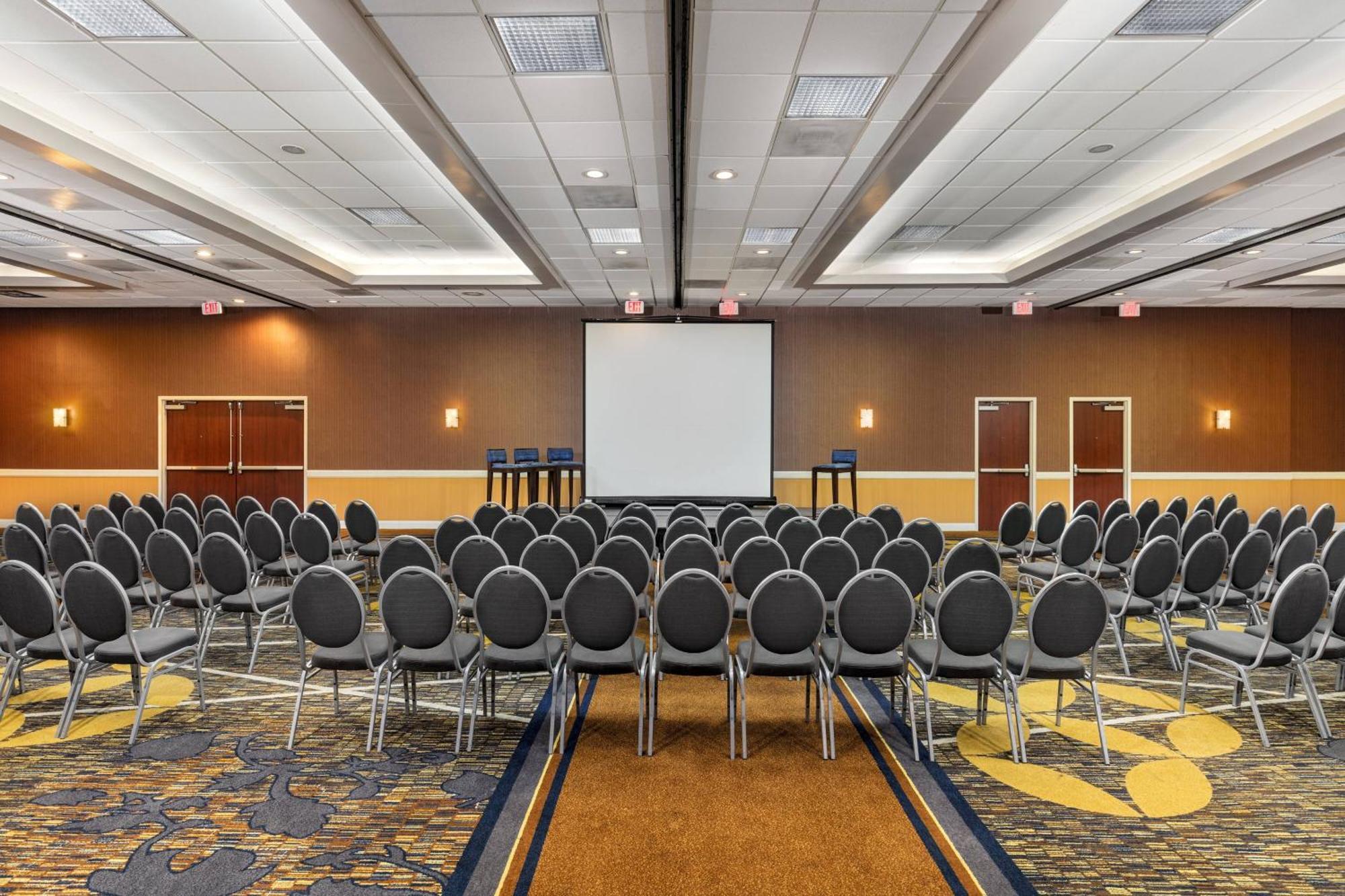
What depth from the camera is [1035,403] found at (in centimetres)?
1323

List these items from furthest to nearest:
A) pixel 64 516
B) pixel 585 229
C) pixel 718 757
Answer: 1. pixel 585 229
2. pixel 64 516
3. pixel 718 757

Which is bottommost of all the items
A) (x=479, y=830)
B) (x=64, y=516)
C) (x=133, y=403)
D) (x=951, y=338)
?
(x=479, y=830)

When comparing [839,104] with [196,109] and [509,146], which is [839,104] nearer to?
[509,146]

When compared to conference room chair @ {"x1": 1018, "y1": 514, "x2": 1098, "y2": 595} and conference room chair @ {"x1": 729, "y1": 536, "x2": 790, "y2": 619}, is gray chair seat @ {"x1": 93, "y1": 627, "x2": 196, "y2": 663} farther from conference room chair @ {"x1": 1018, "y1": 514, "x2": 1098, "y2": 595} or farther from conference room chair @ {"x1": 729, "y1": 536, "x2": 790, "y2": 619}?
conference room chair @ {"x1": 1018, "y1": 514, "x2": 1098, "y2": 595}

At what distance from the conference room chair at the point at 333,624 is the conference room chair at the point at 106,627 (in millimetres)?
907

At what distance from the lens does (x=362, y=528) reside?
27.2 feet

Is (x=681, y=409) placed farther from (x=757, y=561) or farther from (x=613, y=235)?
(x=757, y=561)

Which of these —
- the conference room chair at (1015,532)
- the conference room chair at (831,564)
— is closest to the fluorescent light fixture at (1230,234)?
the conference room chair at (1015,532)

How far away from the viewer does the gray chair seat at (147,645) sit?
4406mm

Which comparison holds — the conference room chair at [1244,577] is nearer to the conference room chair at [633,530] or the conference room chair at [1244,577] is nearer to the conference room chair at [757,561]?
the conference room chair at [757,561]

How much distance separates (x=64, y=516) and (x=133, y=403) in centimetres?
676

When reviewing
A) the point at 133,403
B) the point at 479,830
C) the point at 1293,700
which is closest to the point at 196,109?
the point at 479,830

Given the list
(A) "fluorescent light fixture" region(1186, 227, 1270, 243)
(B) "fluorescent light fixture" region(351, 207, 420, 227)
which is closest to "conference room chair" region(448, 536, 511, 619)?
(B) "fluorescent light fixture" region(351, 207, 420, 227)

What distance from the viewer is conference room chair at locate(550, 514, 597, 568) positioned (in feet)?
21.0
